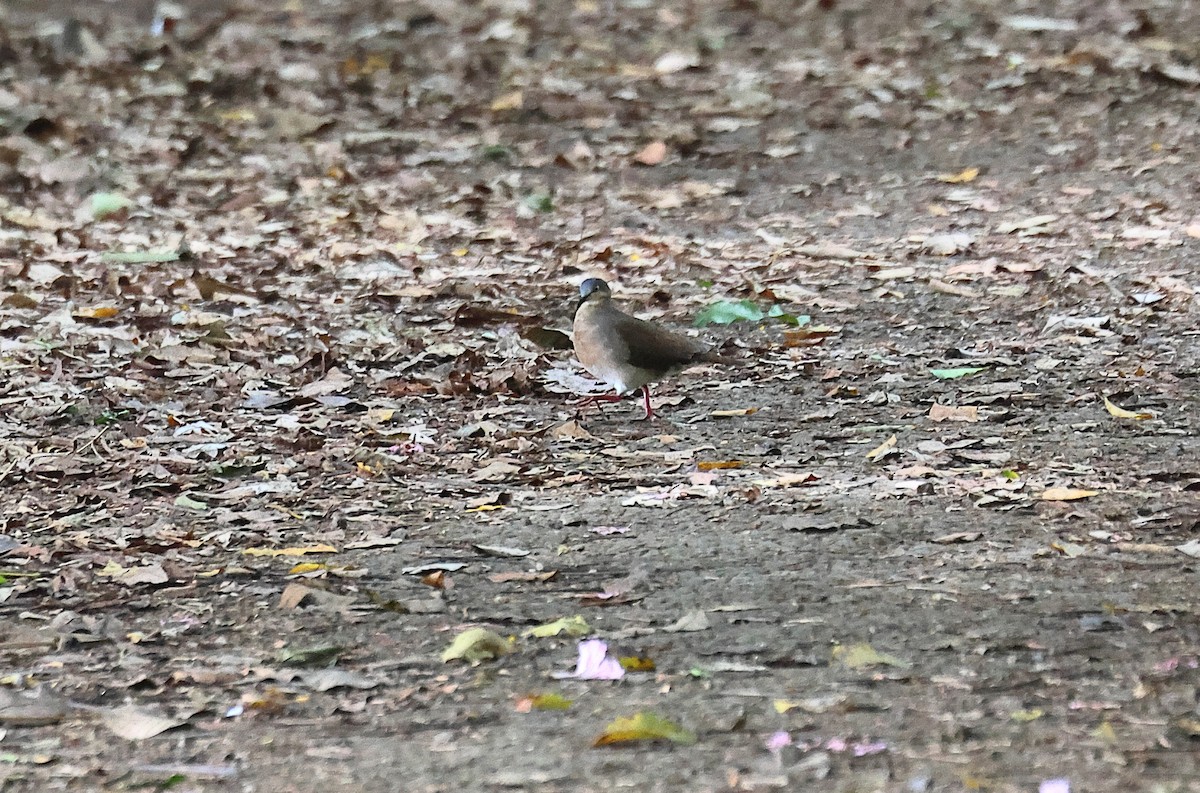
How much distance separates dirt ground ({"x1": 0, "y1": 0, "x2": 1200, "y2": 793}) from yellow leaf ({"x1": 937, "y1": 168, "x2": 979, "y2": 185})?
0.03m

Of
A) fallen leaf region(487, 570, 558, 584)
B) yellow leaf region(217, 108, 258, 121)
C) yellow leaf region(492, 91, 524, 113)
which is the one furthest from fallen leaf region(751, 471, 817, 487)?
yellow leaf region(217, 108, 258, 121)

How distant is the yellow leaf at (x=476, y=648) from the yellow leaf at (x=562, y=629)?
100mm

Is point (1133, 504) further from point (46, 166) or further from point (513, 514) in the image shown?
point (46, 166)

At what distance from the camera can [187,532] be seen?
4.66m

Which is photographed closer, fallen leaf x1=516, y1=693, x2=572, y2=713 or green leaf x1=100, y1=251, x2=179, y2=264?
fallen leaf x1=516, y1=693, x2=572, y2=713

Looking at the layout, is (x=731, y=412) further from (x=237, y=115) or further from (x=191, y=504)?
(x=237, y=115)

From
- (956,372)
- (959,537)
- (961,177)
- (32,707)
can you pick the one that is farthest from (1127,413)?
(961,177)

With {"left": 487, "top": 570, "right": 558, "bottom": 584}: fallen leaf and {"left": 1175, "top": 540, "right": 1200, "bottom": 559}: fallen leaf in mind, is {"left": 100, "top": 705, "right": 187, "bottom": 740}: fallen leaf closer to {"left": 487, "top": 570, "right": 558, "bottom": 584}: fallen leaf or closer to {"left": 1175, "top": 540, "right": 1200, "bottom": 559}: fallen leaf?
{"left": 487, "top": 570, "right": 558, "bottom": 584}: fallen leaf

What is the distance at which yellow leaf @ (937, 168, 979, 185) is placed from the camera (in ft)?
30.8

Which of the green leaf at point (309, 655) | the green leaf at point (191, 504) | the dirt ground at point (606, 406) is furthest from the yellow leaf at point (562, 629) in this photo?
the green leaf at point (191, 504)

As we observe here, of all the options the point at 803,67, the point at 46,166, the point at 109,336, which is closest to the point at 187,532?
the point at 109,336

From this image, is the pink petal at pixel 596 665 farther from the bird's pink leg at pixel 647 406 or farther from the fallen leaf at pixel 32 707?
the bird's pink leg at pixel 647 406

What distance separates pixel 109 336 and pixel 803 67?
624 centimetres

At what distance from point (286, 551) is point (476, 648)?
0.99m
